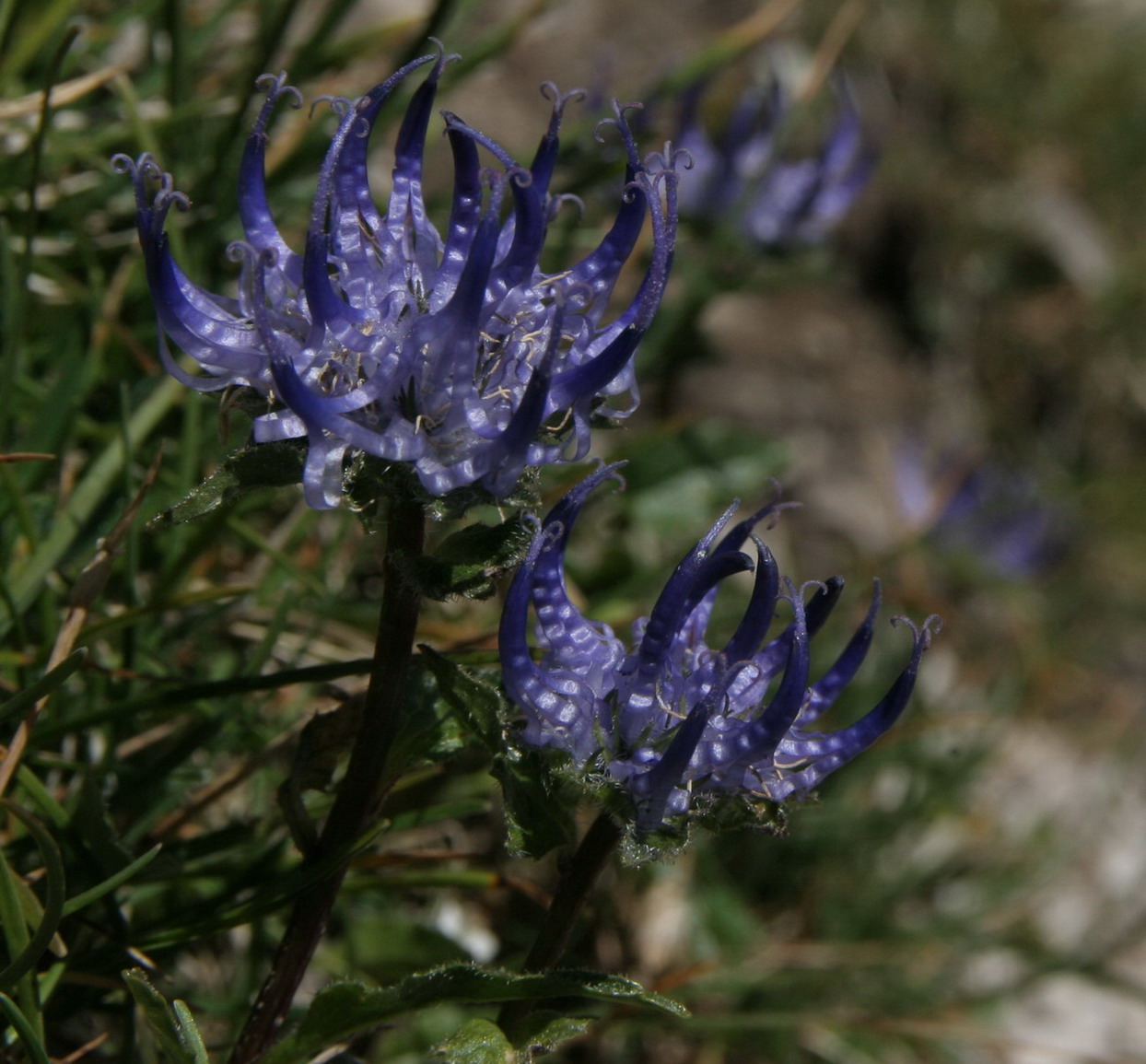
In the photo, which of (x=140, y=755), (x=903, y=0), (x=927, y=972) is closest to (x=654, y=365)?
(x=927, y=972)

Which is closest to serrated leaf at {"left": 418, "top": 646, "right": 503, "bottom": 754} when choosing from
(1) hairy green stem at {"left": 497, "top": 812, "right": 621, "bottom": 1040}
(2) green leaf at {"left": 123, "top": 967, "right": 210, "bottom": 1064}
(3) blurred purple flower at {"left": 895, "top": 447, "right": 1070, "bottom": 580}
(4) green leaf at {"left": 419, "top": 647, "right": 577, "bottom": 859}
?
(4) green leaf at {"left": 419, "top": 647, "right": 577, "bottom": 859}

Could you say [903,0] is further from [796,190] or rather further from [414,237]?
[414,237]

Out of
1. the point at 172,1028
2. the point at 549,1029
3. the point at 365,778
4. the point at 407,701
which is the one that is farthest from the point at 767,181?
the point at 172,1028

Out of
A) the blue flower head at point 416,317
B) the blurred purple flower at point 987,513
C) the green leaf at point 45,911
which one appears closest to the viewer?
the blue flower head at point 416,317

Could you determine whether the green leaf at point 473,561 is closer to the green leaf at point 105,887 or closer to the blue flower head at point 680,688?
the blue flower head at point 680,688

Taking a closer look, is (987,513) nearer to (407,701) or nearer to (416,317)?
(407,701)

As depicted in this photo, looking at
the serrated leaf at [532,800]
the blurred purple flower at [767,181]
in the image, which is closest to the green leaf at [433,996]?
the serrated leaf at [532,800]

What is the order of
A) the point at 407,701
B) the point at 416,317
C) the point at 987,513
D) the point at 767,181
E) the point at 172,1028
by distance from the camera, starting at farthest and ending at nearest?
the point at 987,513
the point at 767,181
the point at 407,701
the point at 172,1028
the point at 416,317

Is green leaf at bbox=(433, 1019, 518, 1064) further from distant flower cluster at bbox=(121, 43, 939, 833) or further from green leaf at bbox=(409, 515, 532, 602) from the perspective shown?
green leaf at bbox=(409, 515, 532, 602)
